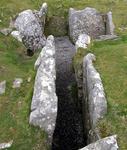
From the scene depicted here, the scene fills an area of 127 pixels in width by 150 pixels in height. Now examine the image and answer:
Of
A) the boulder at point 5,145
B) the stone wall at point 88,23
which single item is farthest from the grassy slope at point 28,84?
the stone wall at point 88,23

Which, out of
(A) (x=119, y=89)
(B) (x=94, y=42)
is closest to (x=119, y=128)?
(A) (x=119, y=89)

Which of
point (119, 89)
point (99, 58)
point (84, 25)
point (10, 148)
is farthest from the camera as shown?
point (84, 25)

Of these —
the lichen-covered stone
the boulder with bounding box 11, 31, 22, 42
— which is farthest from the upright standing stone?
the lichen-covered stone

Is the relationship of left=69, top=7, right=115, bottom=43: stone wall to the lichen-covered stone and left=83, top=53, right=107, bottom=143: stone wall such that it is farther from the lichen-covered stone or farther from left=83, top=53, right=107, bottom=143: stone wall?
the lichen-covered stone

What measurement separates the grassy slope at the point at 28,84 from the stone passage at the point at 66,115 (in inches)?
134

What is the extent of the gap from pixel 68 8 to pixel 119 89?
24.1 m

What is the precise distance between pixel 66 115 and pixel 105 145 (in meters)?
10.4

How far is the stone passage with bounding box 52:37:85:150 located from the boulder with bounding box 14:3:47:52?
115 inches

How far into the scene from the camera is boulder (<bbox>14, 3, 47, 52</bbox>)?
151 feet

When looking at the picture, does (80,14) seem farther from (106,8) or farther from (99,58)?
(99,58)

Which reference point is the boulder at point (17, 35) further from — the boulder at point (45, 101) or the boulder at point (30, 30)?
the boulder at point (45, 101)

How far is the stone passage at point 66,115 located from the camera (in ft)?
109

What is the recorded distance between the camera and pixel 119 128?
1121 inches

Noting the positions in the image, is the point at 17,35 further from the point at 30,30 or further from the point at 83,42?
the point at 83,42
